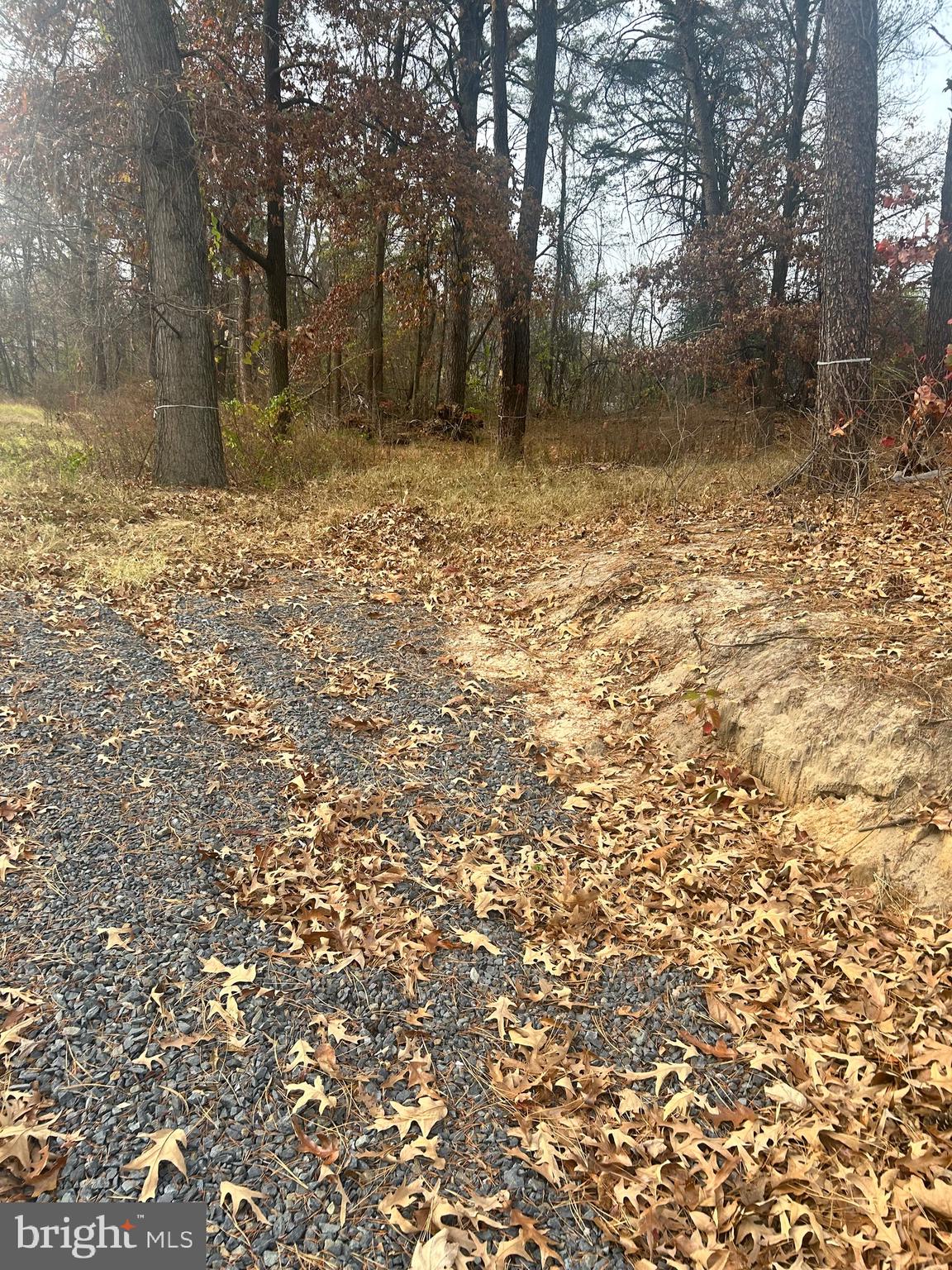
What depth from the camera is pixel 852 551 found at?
564 cm

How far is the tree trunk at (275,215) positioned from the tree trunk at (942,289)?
28.2 feet

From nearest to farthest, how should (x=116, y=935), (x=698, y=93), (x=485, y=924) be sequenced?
(x=116, y=935), (x=485, y=924), (x=698, y=93)

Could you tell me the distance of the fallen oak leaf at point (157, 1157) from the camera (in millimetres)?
1952

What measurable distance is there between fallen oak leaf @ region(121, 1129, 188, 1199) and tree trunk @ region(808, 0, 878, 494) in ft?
22.2

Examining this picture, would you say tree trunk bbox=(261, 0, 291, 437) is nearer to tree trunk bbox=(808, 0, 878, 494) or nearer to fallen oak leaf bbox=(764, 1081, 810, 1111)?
tree trunk bbox=(808, 0, 878, 494)


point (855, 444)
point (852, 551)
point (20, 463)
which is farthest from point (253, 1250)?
point (20, 463)

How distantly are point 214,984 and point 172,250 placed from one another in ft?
27.7

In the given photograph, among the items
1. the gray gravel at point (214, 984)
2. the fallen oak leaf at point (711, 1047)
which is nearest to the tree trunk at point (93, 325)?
the gray gravel at point (214, 984)

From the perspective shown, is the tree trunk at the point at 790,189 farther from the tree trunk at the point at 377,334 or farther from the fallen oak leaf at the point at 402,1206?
the fallen oak leaf at the point at 402,1206

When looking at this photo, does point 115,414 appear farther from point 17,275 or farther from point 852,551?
point 17,275

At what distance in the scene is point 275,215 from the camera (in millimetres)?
10648

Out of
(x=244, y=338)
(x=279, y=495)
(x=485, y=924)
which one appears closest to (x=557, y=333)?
(x=244, y=338)

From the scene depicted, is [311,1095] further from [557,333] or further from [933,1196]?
[557,333]

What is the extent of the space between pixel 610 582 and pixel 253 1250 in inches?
191
